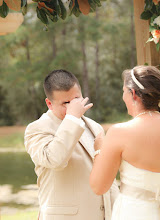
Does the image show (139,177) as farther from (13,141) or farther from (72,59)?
Result: (72,59)

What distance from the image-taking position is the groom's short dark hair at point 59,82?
2201mm

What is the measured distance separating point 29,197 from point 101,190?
7.14 metres

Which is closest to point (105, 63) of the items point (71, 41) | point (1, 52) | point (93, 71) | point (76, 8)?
point (93, 71)

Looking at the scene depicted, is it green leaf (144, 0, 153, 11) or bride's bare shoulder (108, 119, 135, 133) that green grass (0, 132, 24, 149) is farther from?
bride's bare shoulder (108, 119, 135, 133)

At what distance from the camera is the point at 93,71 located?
23250mm

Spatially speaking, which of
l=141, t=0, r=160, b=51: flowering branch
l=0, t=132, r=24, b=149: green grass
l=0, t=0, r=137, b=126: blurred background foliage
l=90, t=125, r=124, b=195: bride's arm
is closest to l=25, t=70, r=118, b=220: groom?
l=90, t=125, r=124, b=195: bride's arm

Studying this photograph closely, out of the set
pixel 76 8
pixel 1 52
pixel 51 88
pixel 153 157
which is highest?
pixel 76 8

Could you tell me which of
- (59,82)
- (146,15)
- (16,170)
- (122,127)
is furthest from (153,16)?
(16,170)

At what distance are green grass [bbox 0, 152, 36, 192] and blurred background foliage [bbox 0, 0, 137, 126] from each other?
6.22m

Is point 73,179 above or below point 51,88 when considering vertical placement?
below

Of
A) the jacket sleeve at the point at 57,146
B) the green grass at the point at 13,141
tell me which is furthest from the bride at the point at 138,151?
the green grass at the point at 13,141

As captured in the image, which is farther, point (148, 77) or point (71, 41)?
point (71, 41)

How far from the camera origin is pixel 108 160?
5.94 feet

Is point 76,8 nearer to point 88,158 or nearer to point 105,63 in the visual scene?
point 88,158
